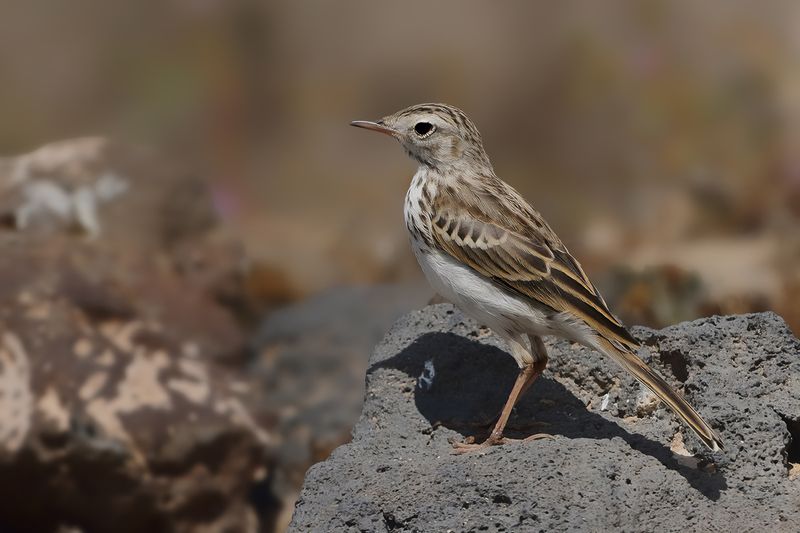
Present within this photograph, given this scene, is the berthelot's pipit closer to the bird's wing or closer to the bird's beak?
the bird's wing

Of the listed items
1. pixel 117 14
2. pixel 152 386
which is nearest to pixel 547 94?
pixel 117 14

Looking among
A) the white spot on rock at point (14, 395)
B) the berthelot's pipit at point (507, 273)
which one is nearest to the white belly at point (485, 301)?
the berthelot's pipit at point (507, 273)

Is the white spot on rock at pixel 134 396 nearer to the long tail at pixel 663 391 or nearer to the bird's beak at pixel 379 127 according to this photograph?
the bird's beak at pixel 379 127

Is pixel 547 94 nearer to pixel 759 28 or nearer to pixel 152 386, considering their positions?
pixel 759 28

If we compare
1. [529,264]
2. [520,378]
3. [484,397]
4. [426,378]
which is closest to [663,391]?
[520,378]

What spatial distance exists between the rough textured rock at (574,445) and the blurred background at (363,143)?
384 cm

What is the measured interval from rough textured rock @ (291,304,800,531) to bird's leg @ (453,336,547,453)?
13 cm

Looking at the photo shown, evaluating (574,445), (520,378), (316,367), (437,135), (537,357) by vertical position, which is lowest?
(574,445)

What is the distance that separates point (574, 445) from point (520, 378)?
0.57m

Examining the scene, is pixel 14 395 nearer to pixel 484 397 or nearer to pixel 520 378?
pixel 484 397

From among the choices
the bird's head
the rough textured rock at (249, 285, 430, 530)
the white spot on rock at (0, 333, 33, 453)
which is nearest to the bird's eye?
the bird's head

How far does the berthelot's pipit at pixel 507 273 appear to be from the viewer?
596 cm

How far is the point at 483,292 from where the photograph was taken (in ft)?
20.4

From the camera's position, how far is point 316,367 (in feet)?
34.8
